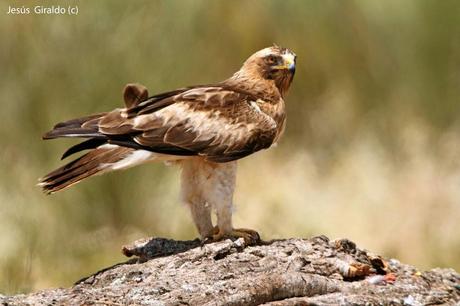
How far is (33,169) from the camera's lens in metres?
13.7

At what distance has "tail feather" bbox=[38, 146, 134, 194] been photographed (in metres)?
9.41

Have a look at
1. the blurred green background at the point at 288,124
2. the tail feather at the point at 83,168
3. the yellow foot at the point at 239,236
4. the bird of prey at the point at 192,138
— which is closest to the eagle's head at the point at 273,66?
the bird of prey at the point at 192,138

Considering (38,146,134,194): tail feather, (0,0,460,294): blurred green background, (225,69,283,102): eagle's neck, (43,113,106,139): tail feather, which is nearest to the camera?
(38,146,134,194): tail feather

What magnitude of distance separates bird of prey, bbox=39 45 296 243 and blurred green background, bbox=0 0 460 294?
9.19 feet

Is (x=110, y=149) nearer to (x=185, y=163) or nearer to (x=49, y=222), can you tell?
(x=185, y=163)

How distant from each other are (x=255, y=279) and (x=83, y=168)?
169cm

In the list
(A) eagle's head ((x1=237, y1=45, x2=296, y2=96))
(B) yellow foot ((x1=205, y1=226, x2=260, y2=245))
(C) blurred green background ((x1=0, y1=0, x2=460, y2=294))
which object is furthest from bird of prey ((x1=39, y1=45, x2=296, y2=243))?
(C) blurred green background ((x1=0, y1=0, x2=460, y2=294))

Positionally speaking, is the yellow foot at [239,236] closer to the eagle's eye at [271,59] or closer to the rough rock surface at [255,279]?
the rough rock surface at [255,279]

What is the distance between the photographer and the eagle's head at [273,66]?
10711 millimetres

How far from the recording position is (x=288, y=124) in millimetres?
15148

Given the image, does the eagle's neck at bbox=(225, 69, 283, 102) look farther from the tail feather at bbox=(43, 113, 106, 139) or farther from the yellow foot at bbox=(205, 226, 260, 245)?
the tail feather at bbox=(43, 113, 106, 139)

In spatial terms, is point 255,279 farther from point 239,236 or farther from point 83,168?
point 83,168

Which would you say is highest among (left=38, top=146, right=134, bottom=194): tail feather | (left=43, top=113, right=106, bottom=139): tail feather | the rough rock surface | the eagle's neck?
the eagle's neck

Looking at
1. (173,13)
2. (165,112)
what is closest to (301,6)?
(173,13)
